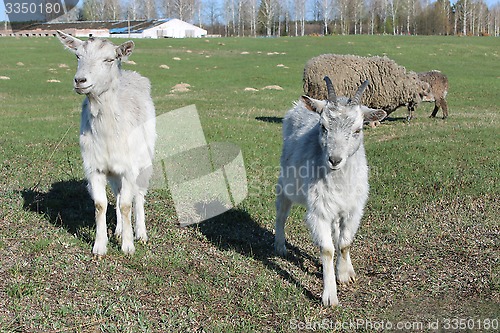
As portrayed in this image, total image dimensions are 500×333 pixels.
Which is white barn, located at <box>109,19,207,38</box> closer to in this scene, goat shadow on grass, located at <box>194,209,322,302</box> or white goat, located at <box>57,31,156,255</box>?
goat shadow on grass, located at <box>194,209,322,302</box>

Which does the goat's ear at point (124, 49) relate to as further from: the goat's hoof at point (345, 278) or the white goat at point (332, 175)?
the goat's hoof at point (345, 278)

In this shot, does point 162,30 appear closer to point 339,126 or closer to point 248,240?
point 248,240

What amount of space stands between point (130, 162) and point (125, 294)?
1.83 m

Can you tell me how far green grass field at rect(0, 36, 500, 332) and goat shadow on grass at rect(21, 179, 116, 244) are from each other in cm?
3

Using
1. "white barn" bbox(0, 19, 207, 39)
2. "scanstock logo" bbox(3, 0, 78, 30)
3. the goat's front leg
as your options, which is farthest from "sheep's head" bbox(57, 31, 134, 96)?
"white barn" bbox(0, 19, 207, 39)

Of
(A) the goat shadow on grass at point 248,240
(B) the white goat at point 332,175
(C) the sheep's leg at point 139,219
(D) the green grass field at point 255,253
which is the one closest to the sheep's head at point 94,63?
(C) the sheep's leg at point 139,219

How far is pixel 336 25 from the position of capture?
12662cm

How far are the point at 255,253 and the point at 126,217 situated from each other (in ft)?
5.82

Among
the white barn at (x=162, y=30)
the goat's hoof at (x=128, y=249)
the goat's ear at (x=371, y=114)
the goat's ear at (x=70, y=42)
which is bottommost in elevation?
the goat's hoof at (x=128, y=249)

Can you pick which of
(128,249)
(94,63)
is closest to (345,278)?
(128,249)

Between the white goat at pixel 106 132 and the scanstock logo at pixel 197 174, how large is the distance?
160 centimetres

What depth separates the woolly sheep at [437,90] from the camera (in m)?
20.3

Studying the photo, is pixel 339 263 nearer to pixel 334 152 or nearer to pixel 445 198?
pixel 334 152

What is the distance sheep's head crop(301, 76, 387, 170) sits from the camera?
5609 mm
